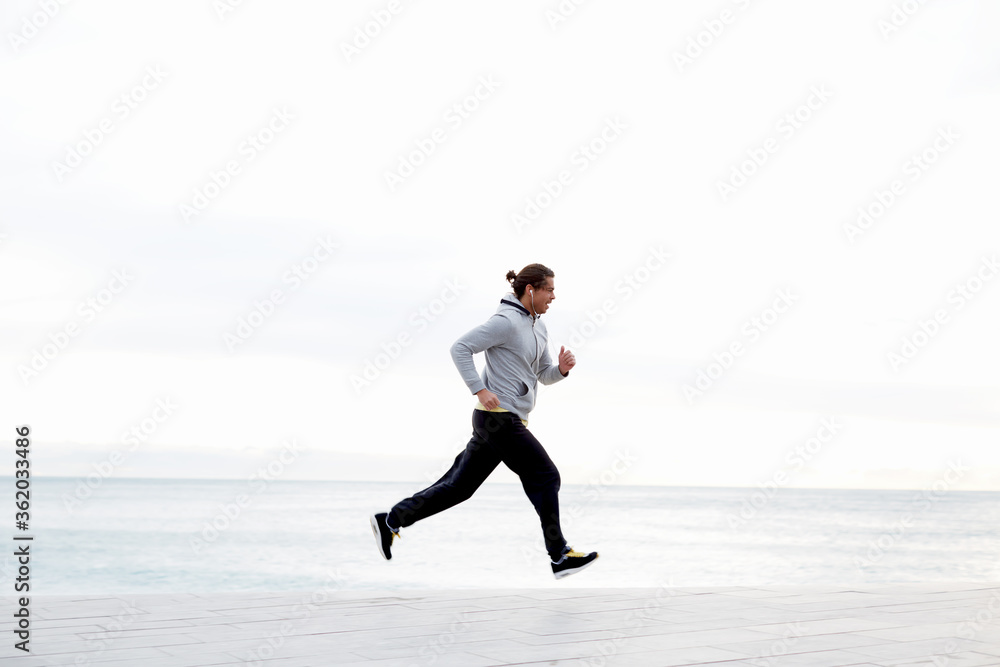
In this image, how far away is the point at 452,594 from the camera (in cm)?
523

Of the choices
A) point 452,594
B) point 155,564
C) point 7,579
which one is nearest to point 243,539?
point 155,564

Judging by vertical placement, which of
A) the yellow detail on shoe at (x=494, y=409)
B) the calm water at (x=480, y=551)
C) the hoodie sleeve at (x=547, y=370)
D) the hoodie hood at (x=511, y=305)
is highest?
the calm water at (x=480, y=551)

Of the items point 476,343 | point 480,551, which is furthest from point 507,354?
point 480,551

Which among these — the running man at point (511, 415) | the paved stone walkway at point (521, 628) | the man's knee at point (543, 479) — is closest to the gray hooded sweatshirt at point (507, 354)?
the running man at point (511, 415)

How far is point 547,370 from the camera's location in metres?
5.28

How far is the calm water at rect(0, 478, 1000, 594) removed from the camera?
28656 mm

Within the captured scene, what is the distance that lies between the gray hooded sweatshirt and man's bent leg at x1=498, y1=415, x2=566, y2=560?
0.15 meters

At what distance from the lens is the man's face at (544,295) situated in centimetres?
513

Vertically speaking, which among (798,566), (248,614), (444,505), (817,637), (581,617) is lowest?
(817,637)

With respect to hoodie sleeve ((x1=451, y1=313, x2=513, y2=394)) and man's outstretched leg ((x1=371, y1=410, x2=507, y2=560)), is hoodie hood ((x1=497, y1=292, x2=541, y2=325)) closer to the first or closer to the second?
hoodie sleeve ((x1=451, y1=313, x2=513, y2=394))

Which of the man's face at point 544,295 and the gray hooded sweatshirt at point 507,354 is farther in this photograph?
the man's face at point 544,295

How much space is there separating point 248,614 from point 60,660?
1.18 m

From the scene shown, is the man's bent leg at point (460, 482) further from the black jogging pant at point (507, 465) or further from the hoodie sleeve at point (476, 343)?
the hoodie sleeve at point (476, 343)

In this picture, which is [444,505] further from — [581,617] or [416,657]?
[416,657]
